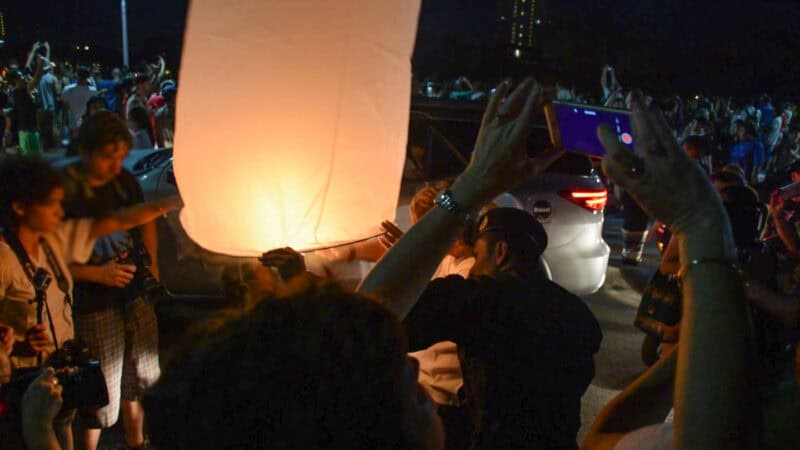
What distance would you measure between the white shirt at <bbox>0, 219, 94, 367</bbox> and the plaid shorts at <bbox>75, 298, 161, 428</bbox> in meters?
0.20

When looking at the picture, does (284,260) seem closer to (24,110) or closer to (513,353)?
(513,353)

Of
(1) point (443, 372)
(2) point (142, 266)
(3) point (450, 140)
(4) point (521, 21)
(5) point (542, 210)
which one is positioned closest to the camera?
(1) point (443, 372)

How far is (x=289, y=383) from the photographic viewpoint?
87 cm

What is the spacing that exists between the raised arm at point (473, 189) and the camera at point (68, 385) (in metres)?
1.26

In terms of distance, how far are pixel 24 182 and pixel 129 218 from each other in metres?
0.40

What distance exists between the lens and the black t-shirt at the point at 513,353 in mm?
1773

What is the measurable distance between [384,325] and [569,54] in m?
28.7

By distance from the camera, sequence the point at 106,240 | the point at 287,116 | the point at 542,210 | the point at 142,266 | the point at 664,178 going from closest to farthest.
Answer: the point at 664,178
the point at 287,116
the point at 106,240
the point at 142,266
the point at 542,210

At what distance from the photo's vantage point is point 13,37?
27.4 m

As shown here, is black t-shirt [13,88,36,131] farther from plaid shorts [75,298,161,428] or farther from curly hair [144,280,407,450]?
curly hair [144,280,407,450]

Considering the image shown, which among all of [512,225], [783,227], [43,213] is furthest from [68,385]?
[783,227]

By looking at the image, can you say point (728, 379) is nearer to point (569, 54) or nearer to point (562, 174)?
point (562, 174)

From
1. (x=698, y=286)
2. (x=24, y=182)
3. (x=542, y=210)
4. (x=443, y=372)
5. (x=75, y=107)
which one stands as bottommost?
(x=75, y=107)

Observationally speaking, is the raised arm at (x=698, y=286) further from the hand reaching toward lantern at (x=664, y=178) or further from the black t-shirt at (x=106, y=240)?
the black t-shirt at (x=106, y=240)
